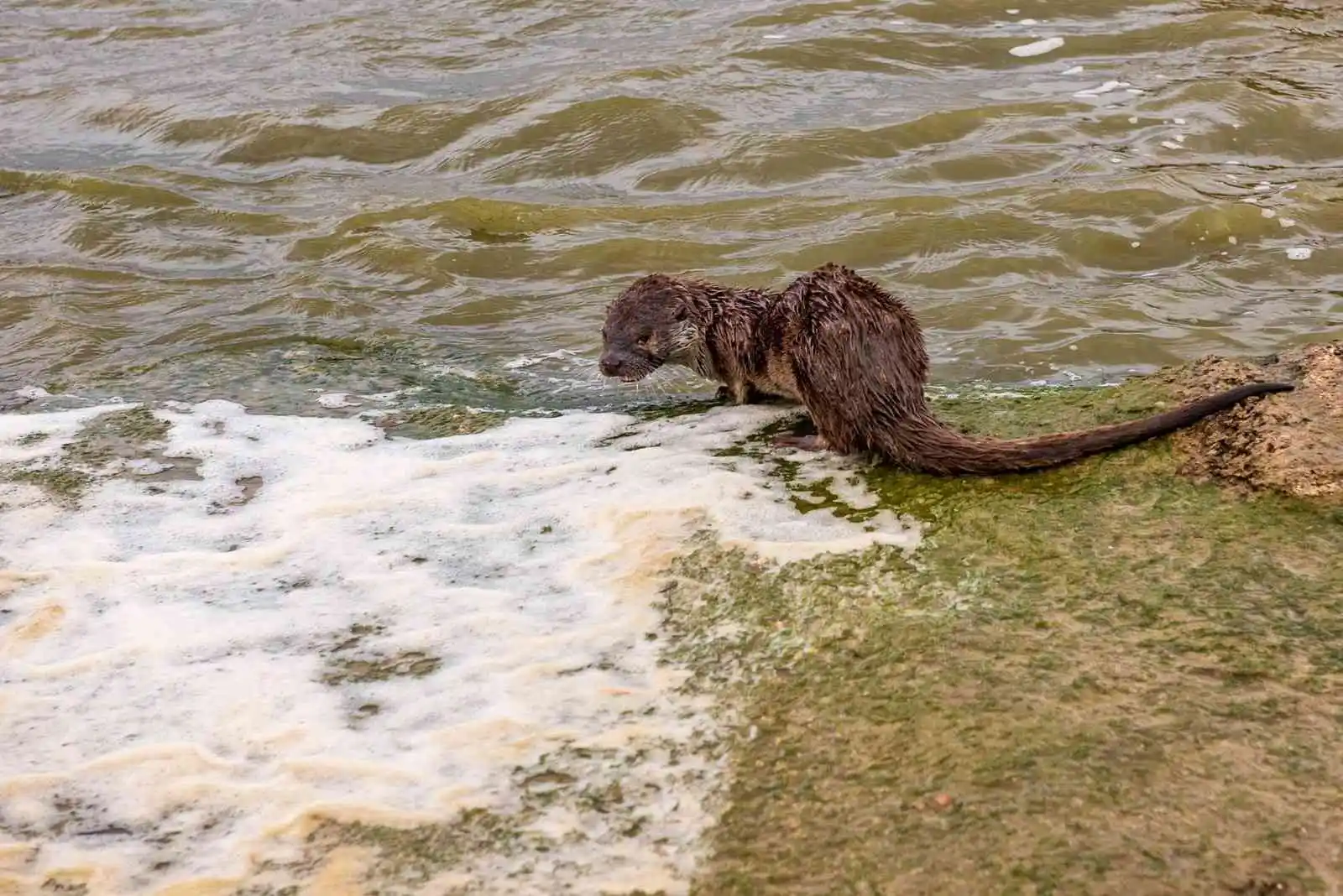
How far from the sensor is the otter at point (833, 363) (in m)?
3.66

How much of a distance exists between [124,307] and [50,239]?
4.59ft

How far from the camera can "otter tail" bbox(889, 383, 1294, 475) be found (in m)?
3.54

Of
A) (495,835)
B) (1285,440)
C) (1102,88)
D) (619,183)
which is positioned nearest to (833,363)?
(1285,440)

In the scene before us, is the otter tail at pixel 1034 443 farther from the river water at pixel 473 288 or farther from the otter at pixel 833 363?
the river water at pixel 473 288

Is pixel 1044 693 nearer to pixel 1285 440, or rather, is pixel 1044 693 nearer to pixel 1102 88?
pixel 1285 440

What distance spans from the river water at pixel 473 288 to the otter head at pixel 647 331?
0.70 ft

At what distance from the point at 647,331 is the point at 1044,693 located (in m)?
2.58

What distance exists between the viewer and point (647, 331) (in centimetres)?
503

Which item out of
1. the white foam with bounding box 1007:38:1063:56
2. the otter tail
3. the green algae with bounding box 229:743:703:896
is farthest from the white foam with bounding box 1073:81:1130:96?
the green algae with bounding box 229:743:703:896

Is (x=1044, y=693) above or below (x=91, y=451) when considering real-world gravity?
below

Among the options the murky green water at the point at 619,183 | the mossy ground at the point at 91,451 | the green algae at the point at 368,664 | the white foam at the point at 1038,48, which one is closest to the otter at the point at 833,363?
the murky green water at the point at 619,183

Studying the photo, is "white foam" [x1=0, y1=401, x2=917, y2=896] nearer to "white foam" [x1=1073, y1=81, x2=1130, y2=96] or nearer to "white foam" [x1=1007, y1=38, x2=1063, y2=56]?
"white foam" [x1=1073, y1=81, x2=1130, y2=96]

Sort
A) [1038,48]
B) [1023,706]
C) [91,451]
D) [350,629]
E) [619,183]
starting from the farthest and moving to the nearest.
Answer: [1038,48] → [619,183] → [91,451] → [350,629] → [1023,706]

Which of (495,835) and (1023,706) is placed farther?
(1023,706)
